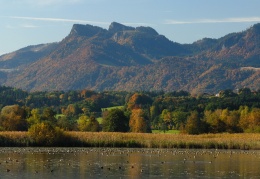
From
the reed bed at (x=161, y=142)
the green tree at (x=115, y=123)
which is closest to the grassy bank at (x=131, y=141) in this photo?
the reed bed at (x=161, y=142)

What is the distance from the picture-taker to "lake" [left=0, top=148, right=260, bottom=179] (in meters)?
41.8

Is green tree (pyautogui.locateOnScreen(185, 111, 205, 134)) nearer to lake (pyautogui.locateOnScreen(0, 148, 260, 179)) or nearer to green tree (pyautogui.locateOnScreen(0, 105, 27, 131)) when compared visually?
green tree (pyautogui.locateOnScreen(0, 105, 27, 131))

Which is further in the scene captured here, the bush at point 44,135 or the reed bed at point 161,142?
the reed bed at point 161,142

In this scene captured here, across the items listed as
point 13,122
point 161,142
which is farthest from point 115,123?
point 161,142

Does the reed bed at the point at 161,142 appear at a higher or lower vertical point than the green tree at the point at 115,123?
lower

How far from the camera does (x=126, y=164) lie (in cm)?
4941

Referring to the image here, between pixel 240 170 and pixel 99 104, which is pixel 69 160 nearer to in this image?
pixel 240 170

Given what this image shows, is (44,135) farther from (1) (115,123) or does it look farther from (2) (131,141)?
(1) (115,123)

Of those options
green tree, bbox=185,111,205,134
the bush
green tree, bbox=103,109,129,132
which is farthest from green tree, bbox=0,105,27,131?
green tree, bbox=185,111,205,134

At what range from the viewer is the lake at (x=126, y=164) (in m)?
41.8

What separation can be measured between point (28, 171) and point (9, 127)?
50.0 meters

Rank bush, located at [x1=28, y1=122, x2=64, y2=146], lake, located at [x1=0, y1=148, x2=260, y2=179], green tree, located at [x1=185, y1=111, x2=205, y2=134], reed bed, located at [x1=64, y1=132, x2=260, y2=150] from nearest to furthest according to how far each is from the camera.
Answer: lake, located at [x1=0, y1=148, x2=260, y2=179] → bush, located at [x1=28, y1=122, x2=64, y2=146] → reed bed, located at [x1=64, y1=132, x2=260, y2=150] → green tree, located at [x1=185, y1=111, x2=205, y2=134]

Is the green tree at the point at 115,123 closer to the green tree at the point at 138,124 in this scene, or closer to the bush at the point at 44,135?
the green tree at the point at 138,124

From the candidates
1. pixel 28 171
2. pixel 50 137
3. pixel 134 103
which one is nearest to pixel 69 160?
pixel 28 171
